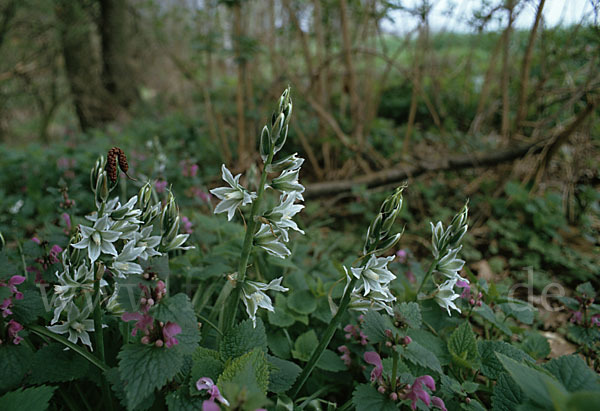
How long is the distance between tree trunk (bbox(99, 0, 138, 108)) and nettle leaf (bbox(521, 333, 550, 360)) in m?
8.02

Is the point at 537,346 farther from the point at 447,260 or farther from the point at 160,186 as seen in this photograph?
the point at 160,186

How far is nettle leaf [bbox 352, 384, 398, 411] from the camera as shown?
108cm

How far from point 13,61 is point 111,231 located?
302 inches

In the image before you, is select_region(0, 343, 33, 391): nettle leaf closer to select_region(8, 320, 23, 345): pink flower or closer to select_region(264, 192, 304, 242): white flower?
select_region(8, 320, 23, 345): pink flower

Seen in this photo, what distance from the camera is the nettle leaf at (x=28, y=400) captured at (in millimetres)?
915

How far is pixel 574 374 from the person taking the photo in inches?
38.7

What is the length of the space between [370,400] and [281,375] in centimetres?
28

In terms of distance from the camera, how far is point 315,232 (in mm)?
2680

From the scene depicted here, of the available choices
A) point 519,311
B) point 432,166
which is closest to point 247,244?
point 519,311

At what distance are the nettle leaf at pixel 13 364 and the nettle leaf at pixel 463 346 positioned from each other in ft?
4.61

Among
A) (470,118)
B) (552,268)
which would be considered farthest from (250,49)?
(470,118)

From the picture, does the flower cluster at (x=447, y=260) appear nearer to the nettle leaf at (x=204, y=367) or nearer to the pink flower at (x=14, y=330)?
the nettle leaf at (x=204, y=367)

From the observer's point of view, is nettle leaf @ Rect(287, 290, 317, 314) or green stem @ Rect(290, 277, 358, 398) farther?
nettle leaf @ Rect(287, 290, 317, 314)

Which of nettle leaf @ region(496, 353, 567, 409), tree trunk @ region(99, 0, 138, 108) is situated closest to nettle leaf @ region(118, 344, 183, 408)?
nettle leaf @ region(496, 353, 567, 409)
